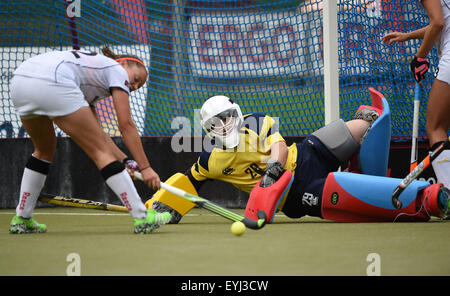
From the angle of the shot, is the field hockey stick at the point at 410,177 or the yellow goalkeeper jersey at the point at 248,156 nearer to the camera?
the field hockey stick at the point at 410,177

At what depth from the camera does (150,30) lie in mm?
6277

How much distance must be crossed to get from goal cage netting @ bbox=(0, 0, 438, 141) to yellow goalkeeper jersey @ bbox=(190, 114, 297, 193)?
5.95 ft

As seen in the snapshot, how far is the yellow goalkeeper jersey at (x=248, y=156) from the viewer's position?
13.1 ft

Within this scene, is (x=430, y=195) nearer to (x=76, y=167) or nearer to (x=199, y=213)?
(x=199, y=213)

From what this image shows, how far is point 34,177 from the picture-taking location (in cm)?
361

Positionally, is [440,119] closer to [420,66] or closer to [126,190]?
[420,66]

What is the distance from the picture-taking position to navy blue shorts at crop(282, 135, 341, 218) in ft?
13.0

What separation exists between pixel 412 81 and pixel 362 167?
1.80 meters

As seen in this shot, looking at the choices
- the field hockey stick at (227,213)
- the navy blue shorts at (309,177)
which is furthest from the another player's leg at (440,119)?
the field hockey stick at (227,213)

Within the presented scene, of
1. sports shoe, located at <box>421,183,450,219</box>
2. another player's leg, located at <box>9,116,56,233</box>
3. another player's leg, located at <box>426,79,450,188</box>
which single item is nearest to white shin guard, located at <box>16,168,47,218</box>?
another player's leg, located at <box>9,116,56,233</box>

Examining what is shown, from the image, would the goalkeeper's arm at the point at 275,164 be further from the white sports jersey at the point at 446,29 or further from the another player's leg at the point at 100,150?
the white sports jersey at the point at 446,29

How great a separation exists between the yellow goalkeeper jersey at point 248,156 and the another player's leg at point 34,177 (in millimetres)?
973

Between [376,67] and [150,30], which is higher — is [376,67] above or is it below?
below
